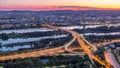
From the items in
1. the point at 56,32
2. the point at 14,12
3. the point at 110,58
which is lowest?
the point at 14,12

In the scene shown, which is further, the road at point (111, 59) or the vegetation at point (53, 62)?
the road at point (111, 59)

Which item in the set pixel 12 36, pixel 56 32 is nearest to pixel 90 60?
pixel 12 36

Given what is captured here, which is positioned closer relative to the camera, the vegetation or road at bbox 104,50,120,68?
the vegetation

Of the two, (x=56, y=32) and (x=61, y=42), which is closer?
(x=61, y=42)

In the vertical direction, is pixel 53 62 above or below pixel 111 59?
above

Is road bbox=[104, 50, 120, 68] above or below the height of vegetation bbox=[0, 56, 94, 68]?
below

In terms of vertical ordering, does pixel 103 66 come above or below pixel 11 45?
above

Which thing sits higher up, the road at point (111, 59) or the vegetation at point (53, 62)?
the vegetation at point (53, 62)

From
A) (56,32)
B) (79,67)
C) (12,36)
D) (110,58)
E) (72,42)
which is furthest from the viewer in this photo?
(56,32)

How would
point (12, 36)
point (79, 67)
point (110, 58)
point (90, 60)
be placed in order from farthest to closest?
point (12, 36)
point (110, 58)
point (90, 60)
point (79, 67)

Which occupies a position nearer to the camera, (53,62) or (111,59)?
(53,62)

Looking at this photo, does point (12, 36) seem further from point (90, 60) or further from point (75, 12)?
point (75, 12)
